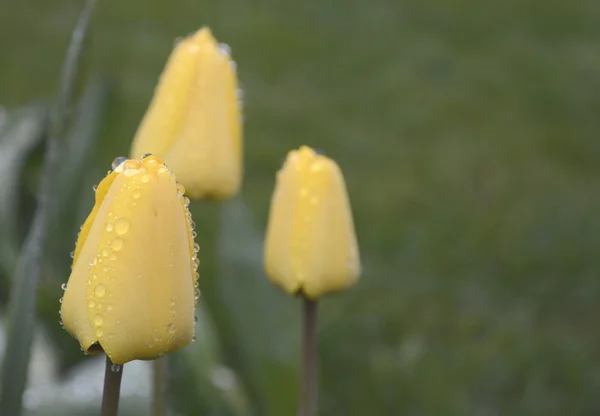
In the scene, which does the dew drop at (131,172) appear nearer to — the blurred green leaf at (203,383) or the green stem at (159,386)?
the green stem at (159,386)

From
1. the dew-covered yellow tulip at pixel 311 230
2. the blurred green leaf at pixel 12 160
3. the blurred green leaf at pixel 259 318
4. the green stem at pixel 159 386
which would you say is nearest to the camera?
the dew-covered yellow tulip at pixel 311 230

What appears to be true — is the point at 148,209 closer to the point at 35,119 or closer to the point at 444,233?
the point at 35,119

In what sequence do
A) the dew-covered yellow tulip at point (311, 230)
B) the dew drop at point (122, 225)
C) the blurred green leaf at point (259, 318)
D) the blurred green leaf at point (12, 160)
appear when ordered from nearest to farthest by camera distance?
the dew drop at point (122, 225) < the dew-covered yellow tulip at point (311, 230) < the blurred green leaf at point (259, 318) < the blurred green leaf at point (12, 160)

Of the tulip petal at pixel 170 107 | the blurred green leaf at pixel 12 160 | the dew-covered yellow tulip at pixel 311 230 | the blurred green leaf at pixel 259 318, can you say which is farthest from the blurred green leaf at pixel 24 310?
the blurred green leaf at pixel 12 160

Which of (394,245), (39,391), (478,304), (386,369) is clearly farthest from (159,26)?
(39,391)

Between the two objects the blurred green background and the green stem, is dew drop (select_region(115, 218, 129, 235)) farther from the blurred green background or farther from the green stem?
the blurred green background

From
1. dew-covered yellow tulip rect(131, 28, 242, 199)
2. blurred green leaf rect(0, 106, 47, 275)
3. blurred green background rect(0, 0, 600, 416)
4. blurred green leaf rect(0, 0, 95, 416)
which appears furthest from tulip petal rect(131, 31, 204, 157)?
blurred green leaf rect(0, 106, 47, 275)

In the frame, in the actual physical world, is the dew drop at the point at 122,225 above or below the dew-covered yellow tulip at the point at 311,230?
A: above

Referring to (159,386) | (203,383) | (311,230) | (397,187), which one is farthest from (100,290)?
(397,187)

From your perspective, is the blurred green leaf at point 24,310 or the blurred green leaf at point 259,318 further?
the blurred green leaf at point 259,318
